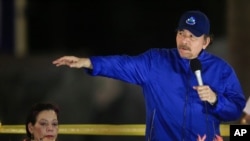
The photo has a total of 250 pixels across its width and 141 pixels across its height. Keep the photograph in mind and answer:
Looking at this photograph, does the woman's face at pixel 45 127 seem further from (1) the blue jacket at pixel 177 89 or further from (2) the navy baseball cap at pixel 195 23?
(2) the navy baseball cap at pixel 195 23

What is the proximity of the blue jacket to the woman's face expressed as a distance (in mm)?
304

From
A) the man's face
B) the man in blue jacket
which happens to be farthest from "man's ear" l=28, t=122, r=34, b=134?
the man's face

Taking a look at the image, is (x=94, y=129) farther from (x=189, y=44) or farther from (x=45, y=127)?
(x=189, y=44)

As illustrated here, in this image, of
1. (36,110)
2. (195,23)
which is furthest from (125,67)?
(36,110)

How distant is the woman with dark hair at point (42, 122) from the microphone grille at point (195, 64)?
62cm

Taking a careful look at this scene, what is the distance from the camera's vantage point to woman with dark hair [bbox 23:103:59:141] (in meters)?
2.21

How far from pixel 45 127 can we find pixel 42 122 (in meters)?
0.02

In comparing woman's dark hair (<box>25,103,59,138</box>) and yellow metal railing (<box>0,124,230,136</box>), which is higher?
woman's dark hair (<box>25,103,59,138</box>)

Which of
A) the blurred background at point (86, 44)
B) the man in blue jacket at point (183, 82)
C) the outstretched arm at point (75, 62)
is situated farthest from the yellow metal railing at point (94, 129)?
the outstretched arm at point (75, 62)

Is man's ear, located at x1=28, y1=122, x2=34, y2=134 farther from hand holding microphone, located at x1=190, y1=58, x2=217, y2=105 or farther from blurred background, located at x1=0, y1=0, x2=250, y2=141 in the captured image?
hand holding microphone, located at x1=190, y1=58, x2=217, y2=105

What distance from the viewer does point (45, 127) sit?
2.21 m

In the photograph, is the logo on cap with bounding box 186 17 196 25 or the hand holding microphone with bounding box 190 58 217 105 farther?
the logo on cap with bounding box 186 17 196 25

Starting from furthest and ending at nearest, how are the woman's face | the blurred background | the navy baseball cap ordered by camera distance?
1. the blurred background
2. the woman's face
3. the navy baseball cap

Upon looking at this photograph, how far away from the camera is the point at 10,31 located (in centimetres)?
242
